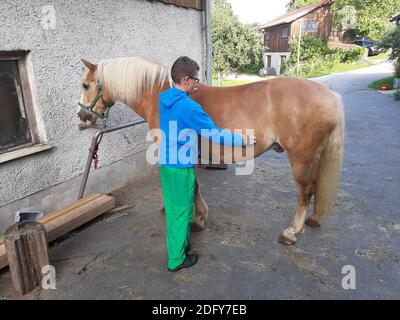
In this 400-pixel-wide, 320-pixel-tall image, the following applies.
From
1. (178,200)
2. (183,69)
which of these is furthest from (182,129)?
(178,200)

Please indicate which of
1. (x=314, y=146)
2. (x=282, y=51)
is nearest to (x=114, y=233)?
(x=314, y=146)

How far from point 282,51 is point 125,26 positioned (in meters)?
29.4

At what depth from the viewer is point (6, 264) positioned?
2.60 m

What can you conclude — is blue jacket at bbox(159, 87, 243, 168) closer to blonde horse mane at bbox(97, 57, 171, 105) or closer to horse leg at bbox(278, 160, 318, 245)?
blonde horse mane at bbox(97, 57, 171, 105)

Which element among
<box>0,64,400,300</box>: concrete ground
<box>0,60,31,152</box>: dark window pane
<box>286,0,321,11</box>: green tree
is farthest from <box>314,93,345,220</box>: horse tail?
<box>286,0,321,11</box>: green tree

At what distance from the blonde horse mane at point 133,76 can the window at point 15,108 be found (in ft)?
3.04

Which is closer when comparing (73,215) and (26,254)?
(26,254)

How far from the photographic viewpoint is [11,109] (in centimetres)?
324

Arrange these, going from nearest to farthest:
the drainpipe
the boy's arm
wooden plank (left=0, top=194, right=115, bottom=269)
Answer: the boy's arm, wooden plank (left=0, top=194, right=115, bottom=269), the drainpipe

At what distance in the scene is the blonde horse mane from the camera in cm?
291

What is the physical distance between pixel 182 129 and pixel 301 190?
144 cm

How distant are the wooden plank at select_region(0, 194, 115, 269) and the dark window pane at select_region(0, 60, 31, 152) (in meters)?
0.88

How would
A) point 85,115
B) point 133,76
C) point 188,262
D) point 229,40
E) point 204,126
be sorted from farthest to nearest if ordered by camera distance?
point 229,40
point 85,115
point 133,76
point 188,262
point 204,126

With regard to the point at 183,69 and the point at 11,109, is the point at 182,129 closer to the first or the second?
the point at 183,69
